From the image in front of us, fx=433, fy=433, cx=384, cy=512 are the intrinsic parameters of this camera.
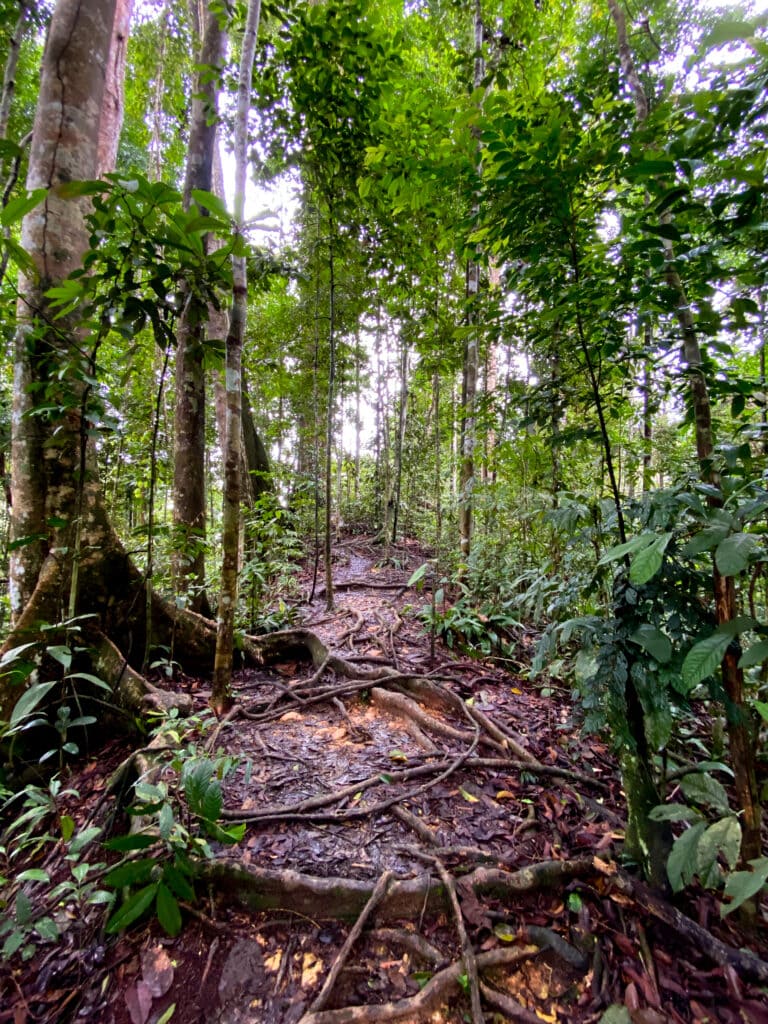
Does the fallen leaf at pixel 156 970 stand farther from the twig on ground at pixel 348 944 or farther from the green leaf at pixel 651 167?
the green leaf at pixel 651 167

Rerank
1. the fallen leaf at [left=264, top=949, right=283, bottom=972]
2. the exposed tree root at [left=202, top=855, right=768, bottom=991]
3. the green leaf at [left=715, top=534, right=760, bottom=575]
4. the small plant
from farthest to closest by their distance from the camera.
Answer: the exposed tree root at [left=202, top=855, right=768, bottom=991], the fallen leaf at [left=264, top=949, right=283, bottom=972], the small plant, the green leaf at [left=715, top=534, right=760, bottom=575]

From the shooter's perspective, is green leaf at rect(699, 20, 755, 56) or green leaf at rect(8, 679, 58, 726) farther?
green leaf at rect(8, 679, 58, 726)

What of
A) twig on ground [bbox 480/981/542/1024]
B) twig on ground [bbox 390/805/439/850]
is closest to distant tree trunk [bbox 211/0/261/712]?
twig on ground [bbox 390/805/439/850]

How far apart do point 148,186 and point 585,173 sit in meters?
1.88

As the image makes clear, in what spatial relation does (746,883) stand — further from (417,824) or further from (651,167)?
(651,167)

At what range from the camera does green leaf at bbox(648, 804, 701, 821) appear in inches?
61.7

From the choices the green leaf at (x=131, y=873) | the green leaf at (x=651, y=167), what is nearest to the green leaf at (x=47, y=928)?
the green leaf at (x=131, y=873)

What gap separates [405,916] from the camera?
184 centimetres

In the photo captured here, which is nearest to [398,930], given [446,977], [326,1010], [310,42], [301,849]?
[446,977]

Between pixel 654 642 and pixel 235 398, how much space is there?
2728 mm

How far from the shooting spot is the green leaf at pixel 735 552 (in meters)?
1.24

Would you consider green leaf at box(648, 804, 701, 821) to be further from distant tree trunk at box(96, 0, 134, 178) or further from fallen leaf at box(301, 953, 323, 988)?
distant tree trunk at box(96, 0, 134, 178)

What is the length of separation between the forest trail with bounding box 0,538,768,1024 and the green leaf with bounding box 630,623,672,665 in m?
0.80

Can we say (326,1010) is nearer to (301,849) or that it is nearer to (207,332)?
(301,849)
